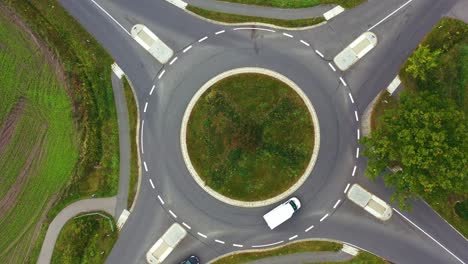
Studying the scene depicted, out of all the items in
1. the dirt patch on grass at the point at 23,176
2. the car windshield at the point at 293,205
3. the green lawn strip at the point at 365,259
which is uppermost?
the dirt patch on grass at the point at 23,176

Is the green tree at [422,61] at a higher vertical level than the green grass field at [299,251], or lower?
higher

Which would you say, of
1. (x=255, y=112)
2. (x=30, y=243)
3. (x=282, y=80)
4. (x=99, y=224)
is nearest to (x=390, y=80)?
(x=282, y=80)

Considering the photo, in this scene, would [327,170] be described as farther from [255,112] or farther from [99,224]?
[99,224]

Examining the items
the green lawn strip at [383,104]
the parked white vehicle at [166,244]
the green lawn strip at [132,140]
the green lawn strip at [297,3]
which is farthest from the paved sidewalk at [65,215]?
the green lawn strip at [383,104]

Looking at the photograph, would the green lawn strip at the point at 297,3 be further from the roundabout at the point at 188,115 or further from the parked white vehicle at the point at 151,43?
the parked white vehicle at the point at 151,43

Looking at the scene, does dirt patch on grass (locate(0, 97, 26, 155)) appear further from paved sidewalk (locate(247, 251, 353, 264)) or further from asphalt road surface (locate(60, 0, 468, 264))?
paved sidewalk (locate(247, 251, 353, 264))

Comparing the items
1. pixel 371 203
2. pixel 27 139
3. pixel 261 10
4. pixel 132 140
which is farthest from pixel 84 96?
pixel 371 203

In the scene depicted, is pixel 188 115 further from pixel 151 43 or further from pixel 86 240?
pixel 86 240
